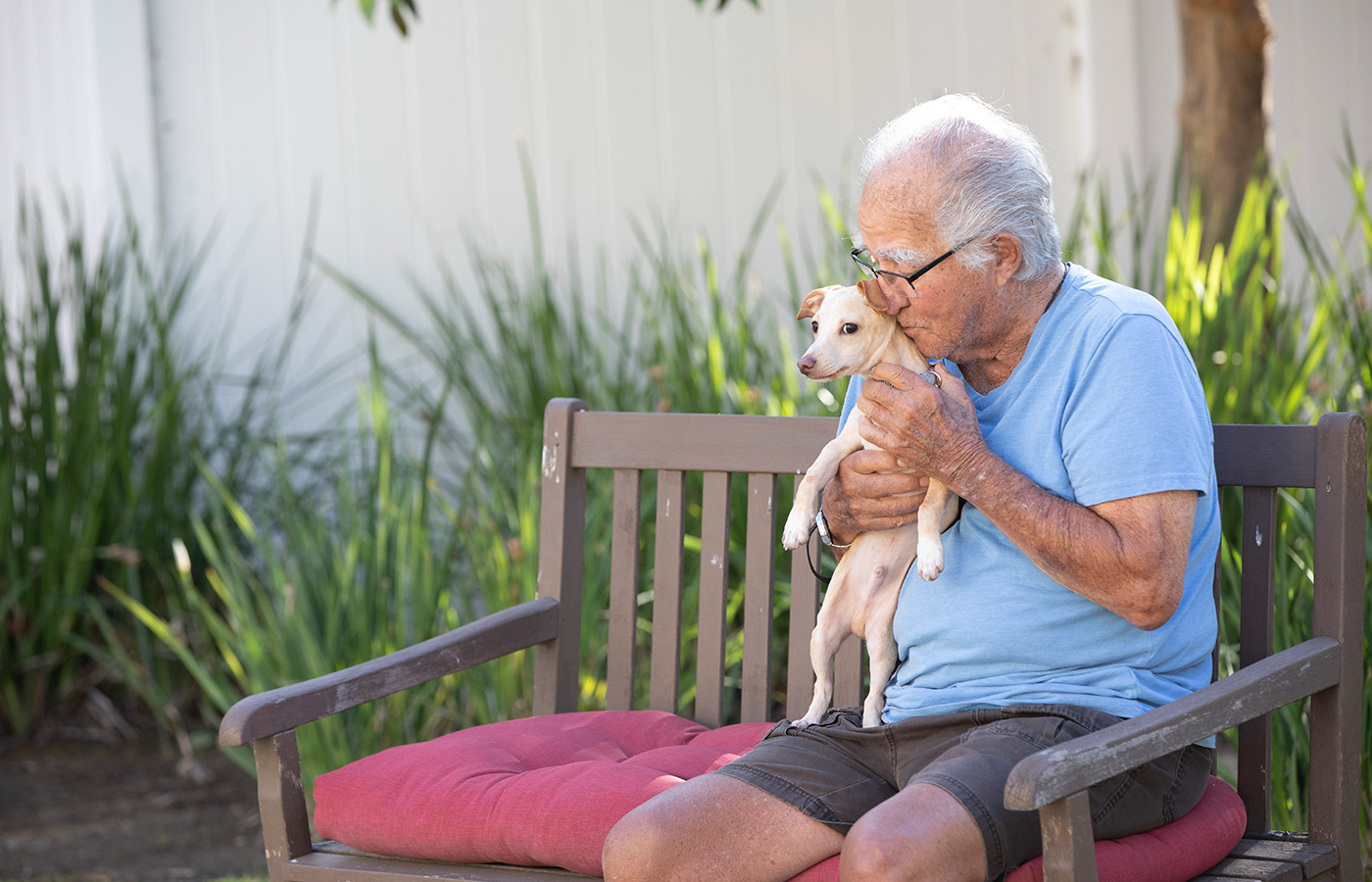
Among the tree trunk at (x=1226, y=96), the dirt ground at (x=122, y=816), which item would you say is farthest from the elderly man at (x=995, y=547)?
the tree trunk at (x=1226, y=96)

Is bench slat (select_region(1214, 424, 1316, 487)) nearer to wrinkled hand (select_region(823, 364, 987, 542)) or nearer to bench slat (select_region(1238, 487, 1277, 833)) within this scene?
bench slat (select_region(1238, 487, 1277, 833))

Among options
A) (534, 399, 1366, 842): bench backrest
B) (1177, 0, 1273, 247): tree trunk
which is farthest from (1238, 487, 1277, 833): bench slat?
(1177, 0, 1273, 247): tree trunk

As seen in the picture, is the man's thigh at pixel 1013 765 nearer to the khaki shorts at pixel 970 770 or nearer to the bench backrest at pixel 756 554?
the khaki shorts at pixel 970 770

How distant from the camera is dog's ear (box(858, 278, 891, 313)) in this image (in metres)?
2.05

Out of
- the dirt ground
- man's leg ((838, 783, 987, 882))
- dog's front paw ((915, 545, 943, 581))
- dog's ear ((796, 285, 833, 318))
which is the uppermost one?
dog's ear ((796, 285, 833, 318))

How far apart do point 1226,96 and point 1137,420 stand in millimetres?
2846

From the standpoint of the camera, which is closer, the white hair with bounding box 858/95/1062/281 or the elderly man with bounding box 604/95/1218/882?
the elderly man with bounding box 604/95/1218/882

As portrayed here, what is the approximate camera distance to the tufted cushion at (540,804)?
1908 mm

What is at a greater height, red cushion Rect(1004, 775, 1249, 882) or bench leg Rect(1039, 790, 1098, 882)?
bench leg Rect(1039, 790, 1098, 882)

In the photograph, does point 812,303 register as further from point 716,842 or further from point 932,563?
point 716,842

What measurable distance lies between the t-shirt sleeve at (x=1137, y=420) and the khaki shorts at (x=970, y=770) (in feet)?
1.12

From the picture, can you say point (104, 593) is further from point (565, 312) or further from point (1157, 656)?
point (1157, 656)

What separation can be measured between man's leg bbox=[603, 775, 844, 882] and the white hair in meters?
0.87

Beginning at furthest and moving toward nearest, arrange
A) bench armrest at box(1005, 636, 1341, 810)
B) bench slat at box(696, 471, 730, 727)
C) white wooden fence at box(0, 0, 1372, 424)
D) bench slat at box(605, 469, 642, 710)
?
white wooden fence at box(0, 0, 1372, 424), bench slat at box(605, 469, 642, 710), bench slat at box(696, 471, 730, 727), bench armrest at box(1005, 636, 1341, 810)
